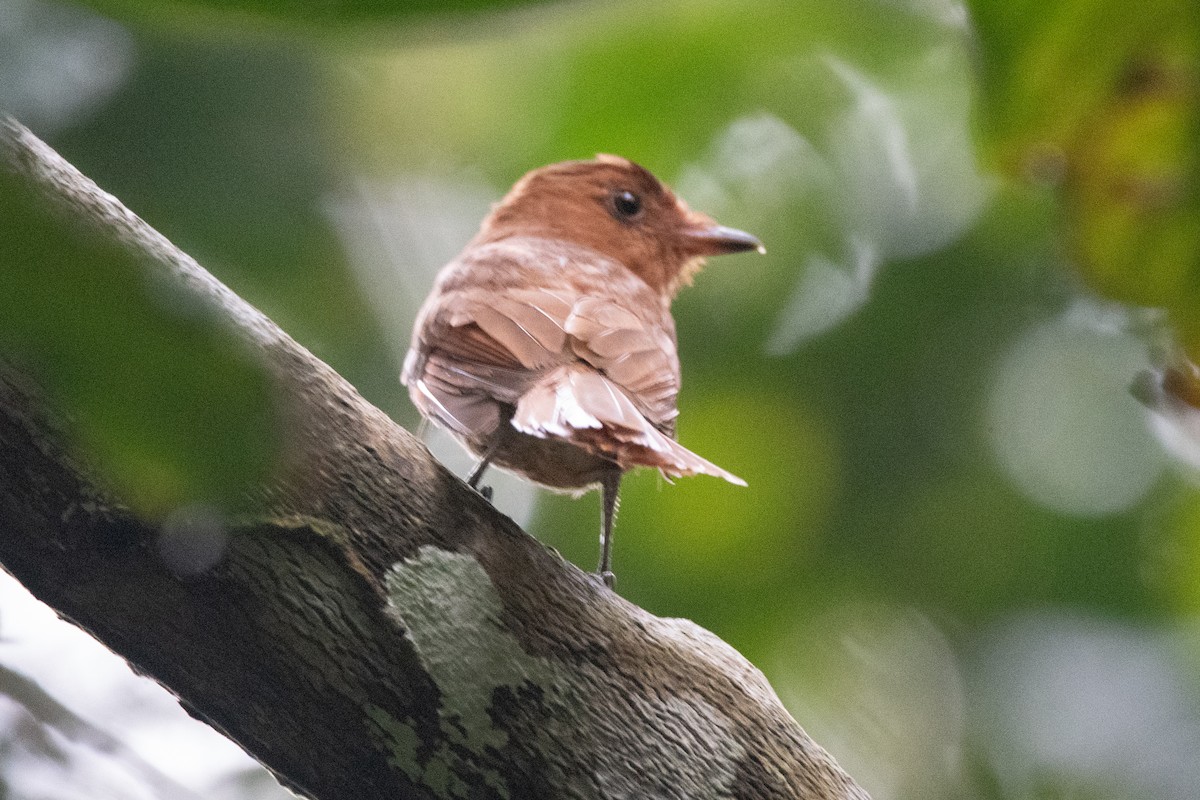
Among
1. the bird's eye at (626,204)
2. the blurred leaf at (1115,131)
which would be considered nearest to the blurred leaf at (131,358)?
the blurred leaf at (1115,131)

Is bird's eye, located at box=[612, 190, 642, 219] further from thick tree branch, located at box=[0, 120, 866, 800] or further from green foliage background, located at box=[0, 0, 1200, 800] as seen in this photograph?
thick tree branch, located at box=[0, 120, 866, 800]

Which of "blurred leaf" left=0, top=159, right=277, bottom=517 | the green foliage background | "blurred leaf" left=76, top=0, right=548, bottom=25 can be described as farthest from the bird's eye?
"blurred leaf" left=0, top=159, right=277, bottom=517

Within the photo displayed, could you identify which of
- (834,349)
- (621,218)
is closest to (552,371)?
(621,218)

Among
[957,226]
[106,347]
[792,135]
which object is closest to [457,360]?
[106,347]

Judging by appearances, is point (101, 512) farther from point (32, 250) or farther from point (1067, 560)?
point (1067, 560)

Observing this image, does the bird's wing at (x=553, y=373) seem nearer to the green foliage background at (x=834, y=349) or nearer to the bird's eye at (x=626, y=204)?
the green foliage background at (x=834, y=349)

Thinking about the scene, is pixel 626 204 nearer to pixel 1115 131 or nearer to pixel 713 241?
pixel 713 241

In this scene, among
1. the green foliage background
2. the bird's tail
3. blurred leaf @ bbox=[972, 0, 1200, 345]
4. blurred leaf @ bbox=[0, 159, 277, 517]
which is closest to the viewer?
blurred leaf @ bbox=[0, 159, 277, 517]
